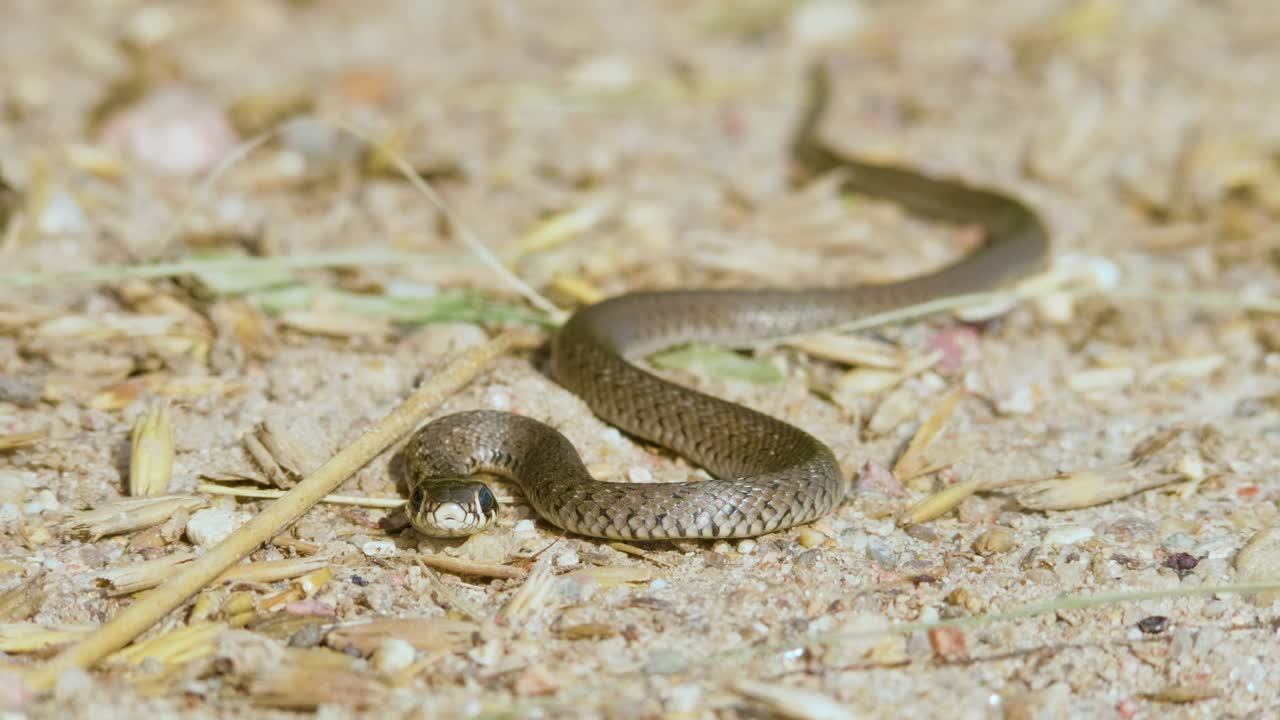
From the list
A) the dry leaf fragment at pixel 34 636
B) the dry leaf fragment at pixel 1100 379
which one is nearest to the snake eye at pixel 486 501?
the dry leaf fragment at pixel 34 636

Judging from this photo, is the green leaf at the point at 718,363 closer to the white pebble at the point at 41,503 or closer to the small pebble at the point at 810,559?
the small pebble at the point at 810,559

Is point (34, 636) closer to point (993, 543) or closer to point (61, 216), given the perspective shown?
point (993, 543)

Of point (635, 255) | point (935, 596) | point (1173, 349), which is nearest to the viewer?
point (935, 596)

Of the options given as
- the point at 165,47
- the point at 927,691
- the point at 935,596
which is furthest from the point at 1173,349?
the point at 165,47

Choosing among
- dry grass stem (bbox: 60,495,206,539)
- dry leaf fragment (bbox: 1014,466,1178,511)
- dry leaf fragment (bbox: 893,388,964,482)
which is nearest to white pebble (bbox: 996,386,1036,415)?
dry leaf fragment (bbox: 893,388,964,482)

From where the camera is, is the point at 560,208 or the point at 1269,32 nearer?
the point at 560,208

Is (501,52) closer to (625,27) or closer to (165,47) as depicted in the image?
(625,27)

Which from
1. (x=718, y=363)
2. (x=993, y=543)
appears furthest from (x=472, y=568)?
(x=718, y=363)

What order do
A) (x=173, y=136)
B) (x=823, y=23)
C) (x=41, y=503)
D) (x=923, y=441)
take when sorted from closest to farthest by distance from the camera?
(x=41, y=503) → (x=923, y=441) → (x=173, y=136) → (x=823, y=23)
